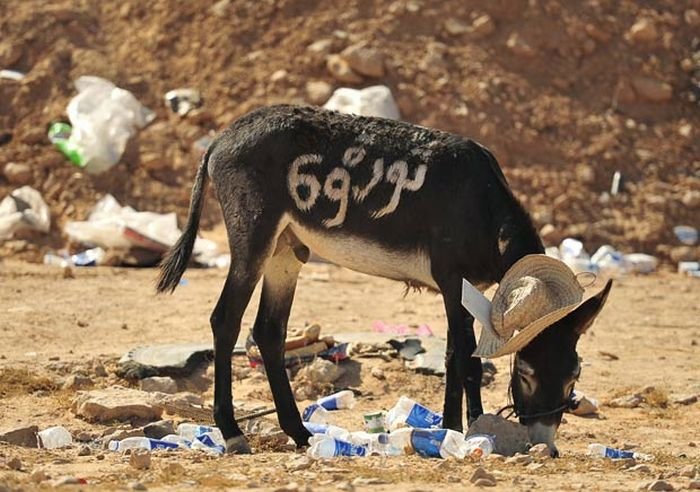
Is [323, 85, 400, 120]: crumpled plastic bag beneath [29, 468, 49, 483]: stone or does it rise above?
beneath

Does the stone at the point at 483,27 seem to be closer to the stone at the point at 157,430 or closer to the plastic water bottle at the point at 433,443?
the stone at the point at 157,430

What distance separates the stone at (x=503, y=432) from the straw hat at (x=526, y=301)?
0.35 metres

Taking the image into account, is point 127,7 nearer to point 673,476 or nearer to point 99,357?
point 99,357

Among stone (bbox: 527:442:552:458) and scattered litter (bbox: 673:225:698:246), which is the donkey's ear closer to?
stone (bbox: 527:442:552:458)

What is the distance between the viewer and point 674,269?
16.4 metres

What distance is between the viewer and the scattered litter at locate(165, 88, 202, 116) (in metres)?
17.5

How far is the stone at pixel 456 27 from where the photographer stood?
18344mm

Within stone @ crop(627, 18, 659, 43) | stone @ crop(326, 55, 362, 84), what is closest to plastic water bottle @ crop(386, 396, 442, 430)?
stone @ crop(326, 55, 362, 84)

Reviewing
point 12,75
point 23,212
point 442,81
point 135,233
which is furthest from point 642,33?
point 23,212

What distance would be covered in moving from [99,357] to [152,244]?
449 cm

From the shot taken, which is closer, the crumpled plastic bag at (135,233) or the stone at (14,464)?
the stone at (14,464)

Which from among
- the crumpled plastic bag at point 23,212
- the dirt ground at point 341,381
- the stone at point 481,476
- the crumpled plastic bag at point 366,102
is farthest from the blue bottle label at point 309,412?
the crumpled plastic bag at point 366,102

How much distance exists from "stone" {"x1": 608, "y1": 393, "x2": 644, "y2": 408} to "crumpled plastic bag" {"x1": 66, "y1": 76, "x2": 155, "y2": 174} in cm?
876

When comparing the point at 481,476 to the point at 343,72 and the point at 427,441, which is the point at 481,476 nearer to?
the point at 427,441
